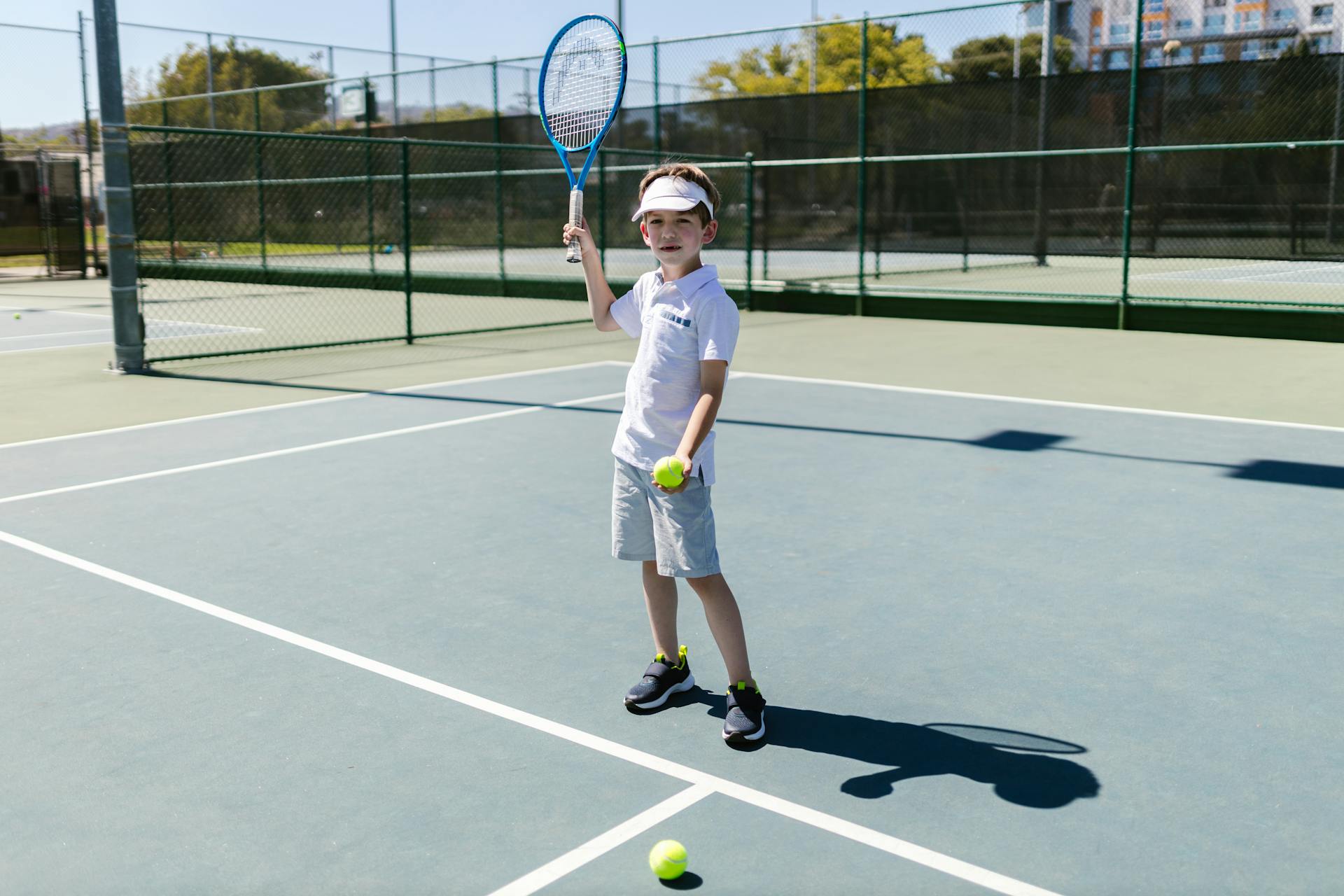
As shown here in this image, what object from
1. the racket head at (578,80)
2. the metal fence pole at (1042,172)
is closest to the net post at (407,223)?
the racket head at (578,80)

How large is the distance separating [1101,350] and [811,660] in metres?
8.71

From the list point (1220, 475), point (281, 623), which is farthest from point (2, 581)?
point (1220, 475)

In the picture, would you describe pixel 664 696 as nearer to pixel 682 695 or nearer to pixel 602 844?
pixel 682 695

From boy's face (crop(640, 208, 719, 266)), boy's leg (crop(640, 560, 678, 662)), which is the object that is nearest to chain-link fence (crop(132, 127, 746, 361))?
boy's leg (crop(640, 560, 678, 662))

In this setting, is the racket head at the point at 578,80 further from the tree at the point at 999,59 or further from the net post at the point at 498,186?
the tree at the point at 999,59

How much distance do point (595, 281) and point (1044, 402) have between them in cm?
583

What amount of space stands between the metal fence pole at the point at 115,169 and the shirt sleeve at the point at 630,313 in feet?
23.8

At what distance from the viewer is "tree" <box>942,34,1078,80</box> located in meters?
29.3

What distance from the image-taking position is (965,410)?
8.29m

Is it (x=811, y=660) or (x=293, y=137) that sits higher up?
(x=293, y=137)

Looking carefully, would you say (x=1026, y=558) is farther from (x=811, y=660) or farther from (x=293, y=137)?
(x=293, y=137)

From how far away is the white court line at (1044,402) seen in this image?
7734 mm

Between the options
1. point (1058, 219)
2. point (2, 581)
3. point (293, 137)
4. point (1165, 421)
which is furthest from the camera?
point (1058, 219)

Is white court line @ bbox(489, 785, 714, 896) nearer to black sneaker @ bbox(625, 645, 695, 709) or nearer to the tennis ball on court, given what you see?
the tennis ball on court
